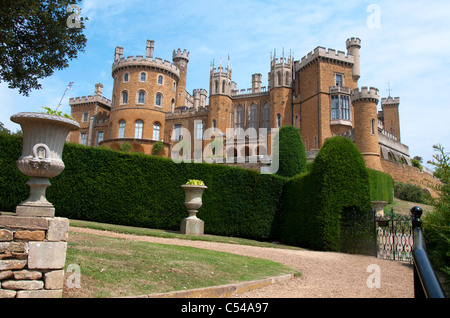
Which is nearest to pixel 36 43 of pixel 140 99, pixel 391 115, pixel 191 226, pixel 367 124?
pixel 191 226

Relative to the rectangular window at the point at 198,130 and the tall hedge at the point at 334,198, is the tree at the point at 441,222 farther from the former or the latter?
the rectangular window at the point at 198,130

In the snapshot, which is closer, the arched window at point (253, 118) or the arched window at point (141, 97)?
the arched window at point (141, 97)

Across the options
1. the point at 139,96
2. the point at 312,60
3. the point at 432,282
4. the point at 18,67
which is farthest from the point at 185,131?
the point at 432,282

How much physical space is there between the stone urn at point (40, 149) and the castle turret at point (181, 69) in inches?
1635

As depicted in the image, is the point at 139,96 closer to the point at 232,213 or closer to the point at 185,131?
the point at 185,131

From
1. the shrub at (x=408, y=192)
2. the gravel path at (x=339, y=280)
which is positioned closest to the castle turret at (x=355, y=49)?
the shrub at (x=408, y=192)

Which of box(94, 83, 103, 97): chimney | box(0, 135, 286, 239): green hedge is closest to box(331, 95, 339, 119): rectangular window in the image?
box(0, 135, 286, 239): green hedge

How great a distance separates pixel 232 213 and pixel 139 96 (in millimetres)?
29709

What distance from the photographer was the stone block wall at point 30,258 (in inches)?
151

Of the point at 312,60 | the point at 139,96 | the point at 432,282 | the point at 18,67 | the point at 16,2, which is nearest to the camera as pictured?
the point at 432,282

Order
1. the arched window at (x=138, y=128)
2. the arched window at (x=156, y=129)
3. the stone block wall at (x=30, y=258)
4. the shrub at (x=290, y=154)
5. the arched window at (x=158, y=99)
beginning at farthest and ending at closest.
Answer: the arched window at (x=158, y=99) < the arched window at (x=156, y=129) < the arched window at (x=138, y=128) < the shrub at (x=290, y=154) < the stone block wall at (x=30, y=258)

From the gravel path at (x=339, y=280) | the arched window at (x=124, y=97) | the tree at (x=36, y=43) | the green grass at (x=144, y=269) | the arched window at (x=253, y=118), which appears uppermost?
the arched window at (x=124, y=97)

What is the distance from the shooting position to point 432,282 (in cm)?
167
